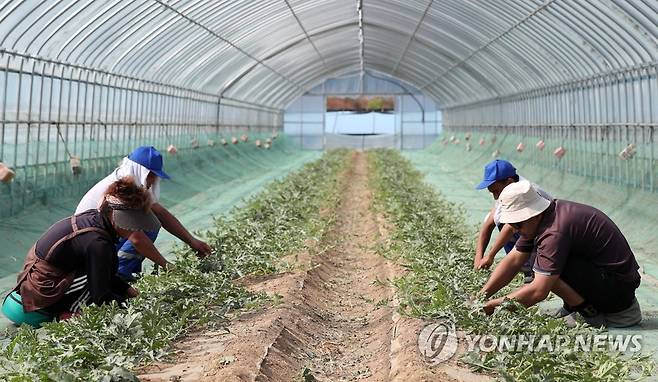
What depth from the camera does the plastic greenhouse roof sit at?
1364cm

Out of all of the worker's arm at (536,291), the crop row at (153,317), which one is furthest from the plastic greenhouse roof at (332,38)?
the worker's arm at (536,291)

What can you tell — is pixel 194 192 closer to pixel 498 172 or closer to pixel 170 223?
pixel 170 223

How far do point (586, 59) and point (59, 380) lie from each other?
14.0 m

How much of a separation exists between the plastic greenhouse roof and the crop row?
5.00 m

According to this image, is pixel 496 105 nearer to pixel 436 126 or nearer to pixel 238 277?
pixel 436 126

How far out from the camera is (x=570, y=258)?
604cm

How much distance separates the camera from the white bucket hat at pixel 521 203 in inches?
228

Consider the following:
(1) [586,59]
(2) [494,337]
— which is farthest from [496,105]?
(2) [494,337]

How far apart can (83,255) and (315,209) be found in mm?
8135

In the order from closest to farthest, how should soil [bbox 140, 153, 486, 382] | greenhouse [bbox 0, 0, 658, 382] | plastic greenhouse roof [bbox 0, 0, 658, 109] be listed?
soil [bbox 140, 153, 486, 382]
greenhouse [bbox 0, 0, 658, 382]
plastic greenhouse roof [bbox 0, 0, 658, 109]

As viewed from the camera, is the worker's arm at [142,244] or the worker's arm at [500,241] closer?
the worker's arm at [142,244]

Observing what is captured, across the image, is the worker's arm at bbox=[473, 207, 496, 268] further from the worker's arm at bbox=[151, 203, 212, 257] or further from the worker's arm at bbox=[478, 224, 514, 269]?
the worker's arm at bbox=[151, 203, 212, 257]

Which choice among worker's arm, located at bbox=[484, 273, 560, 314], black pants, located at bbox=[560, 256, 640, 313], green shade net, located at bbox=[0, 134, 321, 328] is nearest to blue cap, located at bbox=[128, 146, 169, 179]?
green shade net, located at bbox=[0, 134, 321, 328]

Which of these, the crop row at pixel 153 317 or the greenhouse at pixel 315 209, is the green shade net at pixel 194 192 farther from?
the crop row at pixel 153 317
